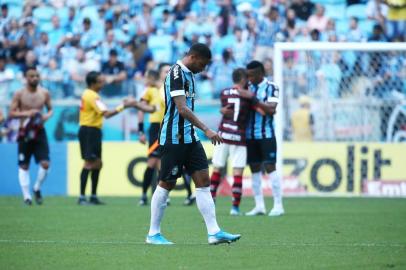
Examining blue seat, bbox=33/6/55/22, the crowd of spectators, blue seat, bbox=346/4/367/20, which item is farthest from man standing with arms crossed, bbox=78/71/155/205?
blue seat, bbox=33/6/55/22

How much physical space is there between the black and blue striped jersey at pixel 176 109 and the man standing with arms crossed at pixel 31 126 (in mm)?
7747

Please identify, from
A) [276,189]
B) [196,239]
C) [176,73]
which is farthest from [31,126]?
[176,73]

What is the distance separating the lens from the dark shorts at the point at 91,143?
715 inches

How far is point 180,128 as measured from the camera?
10516mm

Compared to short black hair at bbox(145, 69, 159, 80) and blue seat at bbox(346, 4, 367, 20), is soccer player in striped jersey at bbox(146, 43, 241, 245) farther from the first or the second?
blue seat at bbox(346, 4, 367, 20)

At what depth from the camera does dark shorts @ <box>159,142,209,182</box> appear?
10516mm

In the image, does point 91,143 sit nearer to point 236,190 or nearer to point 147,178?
point 147,178

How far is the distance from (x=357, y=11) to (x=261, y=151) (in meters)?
10.7

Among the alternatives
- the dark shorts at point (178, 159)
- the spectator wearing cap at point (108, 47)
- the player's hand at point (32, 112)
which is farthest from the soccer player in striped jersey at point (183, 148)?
the spectator wearing cap at point (108, 47)

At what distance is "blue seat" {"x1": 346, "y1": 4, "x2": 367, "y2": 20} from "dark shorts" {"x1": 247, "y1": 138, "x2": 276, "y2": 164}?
10368 millimetres

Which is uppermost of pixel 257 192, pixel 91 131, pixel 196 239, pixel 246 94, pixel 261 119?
pixel 246 94

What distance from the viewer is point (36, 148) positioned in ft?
59.8

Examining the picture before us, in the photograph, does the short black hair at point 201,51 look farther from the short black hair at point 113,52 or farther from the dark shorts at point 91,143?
the short black hair at point 113,52

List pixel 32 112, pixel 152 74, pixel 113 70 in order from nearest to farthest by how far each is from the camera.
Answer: pixel 32 112 → pixel 152 74 → pixel 113 70
